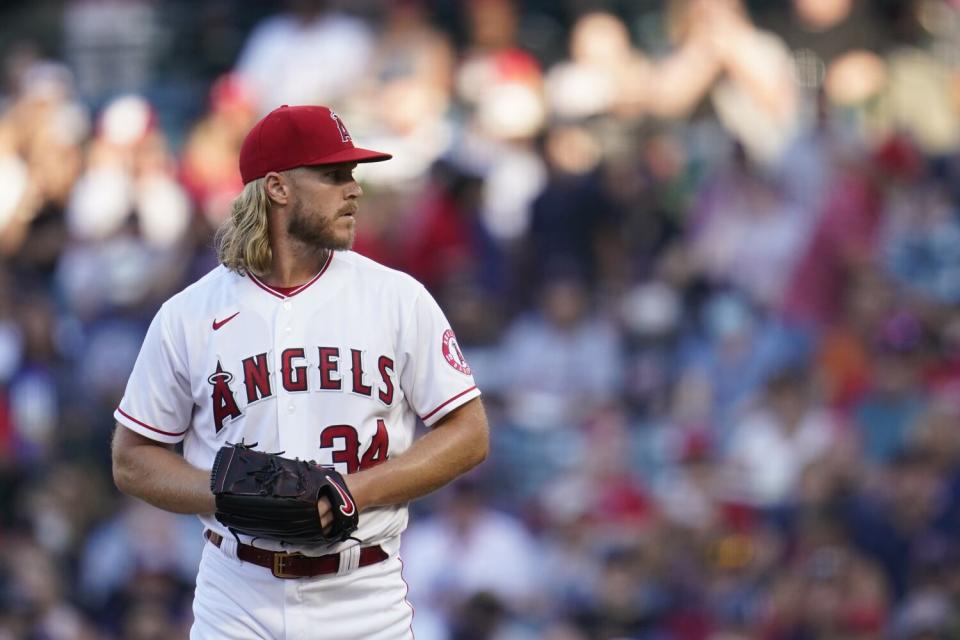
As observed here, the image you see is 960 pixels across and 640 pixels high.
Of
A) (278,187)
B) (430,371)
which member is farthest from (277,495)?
(278,187)

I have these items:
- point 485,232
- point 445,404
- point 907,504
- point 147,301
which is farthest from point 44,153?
point 445,404

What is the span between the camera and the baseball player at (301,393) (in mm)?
4246

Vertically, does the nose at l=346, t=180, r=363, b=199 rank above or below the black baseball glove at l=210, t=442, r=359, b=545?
above

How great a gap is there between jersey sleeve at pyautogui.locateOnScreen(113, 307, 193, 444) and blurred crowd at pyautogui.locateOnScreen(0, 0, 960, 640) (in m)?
3.85

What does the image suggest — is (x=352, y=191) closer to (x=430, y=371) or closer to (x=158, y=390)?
(x=430, y=371)

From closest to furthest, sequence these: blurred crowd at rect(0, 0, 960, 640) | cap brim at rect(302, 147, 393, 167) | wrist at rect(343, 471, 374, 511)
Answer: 1. wrist at rect(343, 471, 374, 511)
2. cap brim at rect(302, 147, 393, 167)
3. blurred crowd at rect(0, 0, 960, 640)

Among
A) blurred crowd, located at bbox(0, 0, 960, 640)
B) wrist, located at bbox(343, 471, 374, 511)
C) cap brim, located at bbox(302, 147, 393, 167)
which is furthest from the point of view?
blurred crowd, located at bbox(0, 0, 960, 640)

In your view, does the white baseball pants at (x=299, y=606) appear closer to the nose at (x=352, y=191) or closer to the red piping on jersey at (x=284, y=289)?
the red piping on jersey at (x=284, y=289)

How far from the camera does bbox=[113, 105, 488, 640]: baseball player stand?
13.9 feet

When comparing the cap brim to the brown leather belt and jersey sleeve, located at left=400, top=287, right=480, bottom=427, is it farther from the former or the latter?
the brown leather belt

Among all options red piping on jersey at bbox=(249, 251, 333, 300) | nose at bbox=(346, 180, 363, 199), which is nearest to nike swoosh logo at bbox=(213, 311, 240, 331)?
red piping on jersey at bbox=(249, 251, 333, 300)

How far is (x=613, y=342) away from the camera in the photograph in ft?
31.1

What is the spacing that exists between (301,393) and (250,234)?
1.46ft

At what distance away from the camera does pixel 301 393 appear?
13.9 ft
